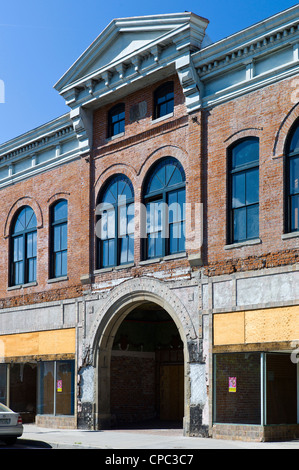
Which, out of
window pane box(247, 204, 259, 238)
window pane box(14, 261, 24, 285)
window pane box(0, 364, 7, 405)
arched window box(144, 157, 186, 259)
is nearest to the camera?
window pane box(247, 204, 259, 238)

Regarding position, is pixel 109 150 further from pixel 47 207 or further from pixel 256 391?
pixel 256 391

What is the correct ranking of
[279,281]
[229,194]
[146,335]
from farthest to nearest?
[146,335]
[229,194]
[279,281]

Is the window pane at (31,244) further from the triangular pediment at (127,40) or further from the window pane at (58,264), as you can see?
the triangular pediment at (127,40)

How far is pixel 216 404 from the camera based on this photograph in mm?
19609

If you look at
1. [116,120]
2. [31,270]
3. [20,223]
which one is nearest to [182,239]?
[116,120]

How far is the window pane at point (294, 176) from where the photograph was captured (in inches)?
728

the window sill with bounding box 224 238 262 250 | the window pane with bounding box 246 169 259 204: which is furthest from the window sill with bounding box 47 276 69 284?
the window pane with bounding box 246 169 259 204

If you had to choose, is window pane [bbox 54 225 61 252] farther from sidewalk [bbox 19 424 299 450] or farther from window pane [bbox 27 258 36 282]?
sidewalk [bbox 19 424 299 450]

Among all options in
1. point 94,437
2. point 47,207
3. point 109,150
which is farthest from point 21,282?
point 94,437

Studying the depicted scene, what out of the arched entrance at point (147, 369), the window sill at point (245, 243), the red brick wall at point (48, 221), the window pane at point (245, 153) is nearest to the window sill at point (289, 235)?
the window sill at point (245, 243)

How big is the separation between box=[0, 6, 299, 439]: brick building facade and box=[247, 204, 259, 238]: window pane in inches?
1.8

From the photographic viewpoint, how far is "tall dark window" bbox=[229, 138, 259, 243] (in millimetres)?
19578

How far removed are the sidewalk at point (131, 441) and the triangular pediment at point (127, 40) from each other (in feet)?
36.5
